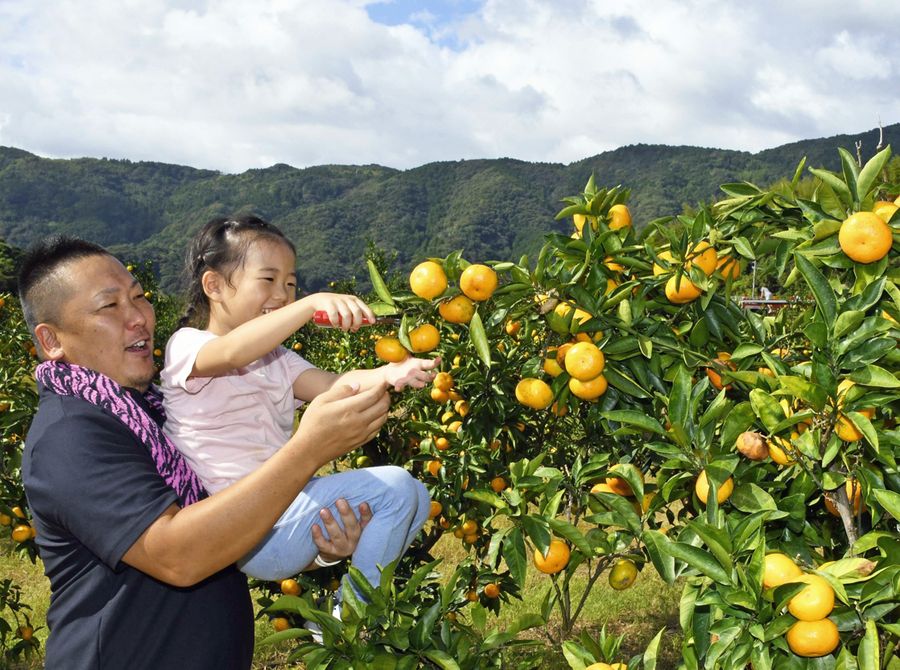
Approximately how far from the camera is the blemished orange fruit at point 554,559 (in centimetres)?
178

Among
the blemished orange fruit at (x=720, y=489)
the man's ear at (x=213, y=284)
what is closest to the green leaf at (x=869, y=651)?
the blemished orange fruit at (x=720, y=489)

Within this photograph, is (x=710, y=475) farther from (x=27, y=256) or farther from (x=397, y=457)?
(x=397, y=457)

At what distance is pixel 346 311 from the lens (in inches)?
62.8

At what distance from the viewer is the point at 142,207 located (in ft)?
348

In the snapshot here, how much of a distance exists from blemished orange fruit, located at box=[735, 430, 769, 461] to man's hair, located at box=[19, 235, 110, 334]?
1369 mm

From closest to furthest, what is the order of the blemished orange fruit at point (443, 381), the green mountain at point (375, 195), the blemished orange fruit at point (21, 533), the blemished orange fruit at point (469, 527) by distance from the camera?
1. the blemished orange fruit at point (443, 381)
2. the blemished orange fruit at point (469, 527)
3. the blemished orange fruit at point (21, 533)
4. the green mountain at point (375, 195)

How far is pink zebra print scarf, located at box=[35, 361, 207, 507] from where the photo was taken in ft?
4.64

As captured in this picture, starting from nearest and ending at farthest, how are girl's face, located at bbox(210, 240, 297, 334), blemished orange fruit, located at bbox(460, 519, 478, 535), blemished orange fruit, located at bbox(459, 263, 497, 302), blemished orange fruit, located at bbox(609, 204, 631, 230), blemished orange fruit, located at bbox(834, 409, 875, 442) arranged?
1. blemished orange fruit, located at bbox(834, 409, 875, 442)
2. blemished orange fruit, located at bbox(459, 263, 497, 302)
3. blemished orange fruit, located at bbox(609, 204, 631, 230)
4. girl's face, located at bbox(210, 240, 297, 334)
5. blemished orange fruit, located at bbox(460, 519, 478, 535)

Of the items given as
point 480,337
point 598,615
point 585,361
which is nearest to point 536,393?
point 585,361

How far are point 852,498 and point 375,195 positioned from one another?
318 feet

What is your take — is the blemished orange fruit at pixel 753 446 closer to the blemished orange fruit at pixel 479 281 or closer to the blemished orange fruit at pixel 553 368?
the blemished orange fruit at pixel 553 368

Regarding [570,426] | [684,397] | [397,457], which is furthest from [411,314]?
[397,457]

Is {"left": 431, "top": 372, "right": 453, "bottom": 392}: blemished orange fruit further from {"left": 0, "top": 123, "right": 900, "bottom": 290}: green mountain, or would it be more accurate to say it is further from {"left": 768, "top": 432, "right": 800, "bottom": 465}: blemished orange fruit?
{"left": 0, "top": 123, "right": 900, "bottom": 290}: green mountain

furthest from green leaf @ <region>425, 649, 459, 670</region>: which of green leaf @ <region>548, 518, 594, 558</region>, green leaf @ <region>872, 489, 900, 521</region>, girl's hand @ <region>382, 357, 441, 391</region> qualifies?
green leaf @ <region>872, 489, 900, 521</region>
